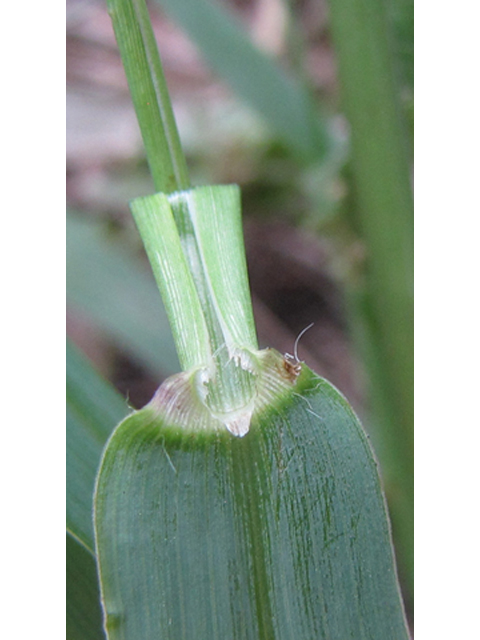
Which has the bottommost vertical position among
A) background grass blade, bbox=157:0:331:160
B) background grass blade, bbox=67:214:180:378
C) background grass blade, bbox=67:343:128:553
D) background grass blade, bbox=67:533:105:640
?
background grass blade, bbox=67:533:105:640

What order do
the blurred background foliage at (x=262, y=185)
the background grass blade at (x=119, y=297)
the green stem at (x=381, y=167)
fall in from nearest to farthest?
1. the green stem at (x=381, y=167)
2. the blurred background foliage at (x=262, y=185)
3. the background grass blade at (x=119, y=297)

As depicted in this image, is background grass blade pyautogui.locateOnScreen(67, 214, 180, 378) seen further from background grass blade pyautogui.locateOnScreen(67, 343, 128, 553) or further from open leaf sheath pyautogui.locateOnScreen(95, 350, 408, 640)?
open leaf sheath pyautogui.locateOnScreen(95, 350, 408, 640)

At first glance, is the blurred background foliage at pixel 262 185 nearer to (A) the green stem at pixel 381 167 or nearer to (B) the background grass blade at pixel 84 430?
(A) the green stem at pixel 381 167

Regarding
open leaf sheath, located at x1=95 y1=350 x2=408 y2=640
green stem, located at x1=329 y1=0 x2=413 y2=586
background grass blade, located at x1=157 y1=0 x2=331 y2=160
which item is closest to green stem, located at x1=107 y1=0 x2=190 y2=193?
open leaf sheath, located at x1=95 y1=350 x2=408 y2=640

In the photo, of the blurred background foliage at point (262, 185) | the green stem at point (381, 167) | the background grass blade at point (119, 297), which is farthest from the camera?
the background grass blade at point (119, 297)

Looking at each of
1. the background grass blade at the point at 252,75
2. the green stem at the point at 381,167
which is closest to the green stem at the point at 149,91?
the green stem at the point at 381,167
